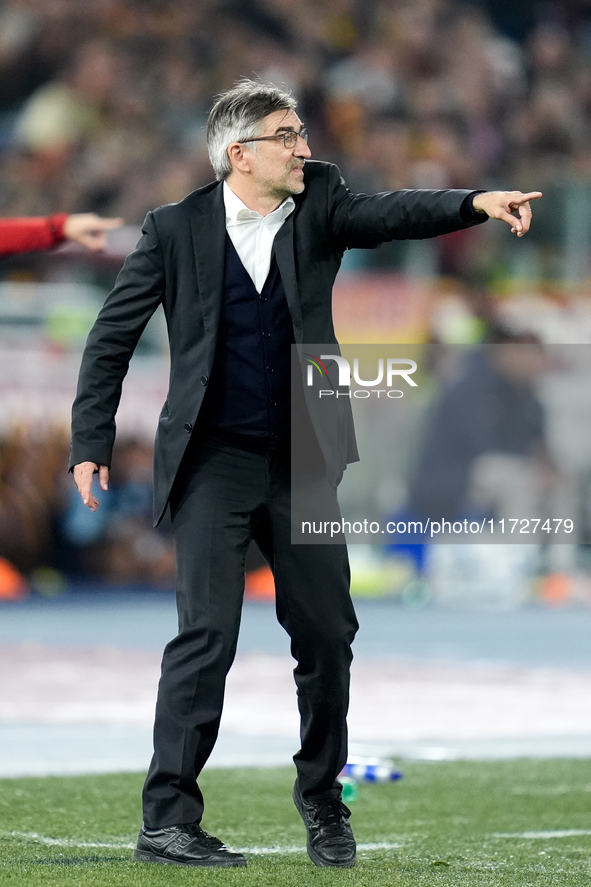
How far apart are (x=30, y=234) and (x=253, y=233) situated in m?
1.00

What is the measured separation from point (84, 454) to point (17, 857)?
1.14m

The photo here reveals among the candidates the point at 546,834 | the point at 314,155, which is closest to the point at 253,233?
the point at 546,834

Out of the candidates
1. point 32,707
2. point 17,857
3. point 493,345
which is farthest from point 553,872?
point 493,345

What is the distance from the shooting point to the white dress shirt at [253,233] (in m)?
4.11

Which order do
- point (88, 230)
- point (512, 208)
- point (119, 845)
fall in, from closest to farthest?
point (512, 208)
point (119, 845)
point (88, 230)

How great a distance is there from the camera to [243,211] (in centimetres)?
412

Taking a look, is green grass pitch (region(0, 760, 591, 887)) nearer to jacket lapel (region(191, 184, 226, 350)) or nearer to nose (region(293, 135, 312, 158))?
jacket lapel (region(191, 184, 226, 350))

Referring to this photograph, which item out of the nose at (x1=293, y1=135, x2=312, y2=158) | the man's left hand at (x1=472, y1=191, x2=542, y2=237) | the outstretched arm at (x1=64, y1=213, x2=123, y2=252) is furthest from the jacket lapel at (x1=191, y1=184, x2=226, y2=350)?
the man's left hand at (x1=472, y1=191, x2=542, y2=237)

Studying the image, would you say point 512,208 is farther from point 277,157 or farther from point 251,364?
point 251,364

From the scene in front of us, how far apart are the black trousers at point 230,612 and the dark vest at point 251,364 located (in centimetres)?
8

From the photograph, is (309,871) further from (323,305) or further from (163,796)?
(323,305)

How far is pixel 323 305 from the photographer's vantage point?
412 centimetres

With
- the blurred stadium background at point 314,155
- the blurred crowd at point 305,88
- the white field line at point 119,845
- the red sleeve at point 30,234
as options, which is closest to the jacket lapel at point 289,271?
the red sleeve at point 30,234

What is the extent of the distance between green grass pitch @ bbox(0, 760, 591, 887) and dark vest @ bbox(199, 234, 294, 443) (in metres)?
1.18
